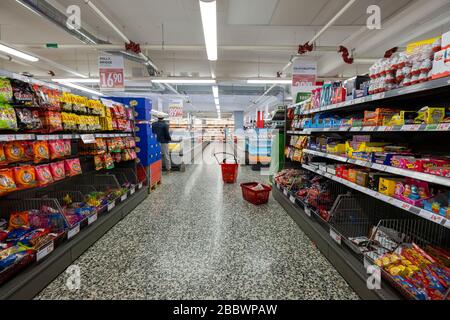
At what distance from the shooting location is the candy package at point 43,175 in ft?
7.00

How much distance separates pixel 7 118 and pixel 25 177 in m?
0.55

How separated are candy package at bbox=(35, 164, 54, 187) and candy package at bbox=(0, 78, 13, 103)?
0.67 m

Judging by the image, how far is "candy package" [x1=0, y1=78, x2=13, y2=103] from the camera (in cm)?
176

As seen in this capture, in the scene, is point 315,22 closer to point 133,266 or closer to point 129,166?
point 129,166

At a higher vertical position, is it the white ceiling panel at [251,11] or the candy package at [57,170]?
the white ceiling panel at [251,11]

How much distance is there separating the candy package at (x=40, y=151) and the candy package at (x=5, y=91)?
1.56 feet

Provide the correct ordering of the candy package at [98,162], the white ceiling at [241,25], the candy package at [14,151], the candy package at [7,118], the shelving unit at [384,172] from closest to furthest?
the shelving unit at [384,172] → the candy package at [7,118] → the candy package at [14,151] → the candy package at [98,162] → the white ceiling at [241,25]

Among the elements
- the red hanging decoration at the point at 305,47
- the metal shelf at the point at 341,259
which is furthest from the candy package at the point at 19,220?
the red hanging decoration at the point at 305,47

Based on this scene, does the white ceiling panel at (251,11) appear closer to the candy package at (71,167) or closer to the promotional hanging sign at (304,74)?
the promotional hanging sign at (304,74)

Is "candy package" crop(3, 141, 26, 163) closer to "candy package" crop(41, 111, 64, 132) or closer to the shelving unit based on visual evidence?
"candy package" crop(41, 111, 64, 132)

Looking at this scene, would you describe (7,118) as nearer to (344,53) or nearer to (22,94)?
(22,94)

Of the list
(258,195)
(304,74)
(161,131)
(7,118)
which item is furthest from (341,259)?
(161,131)

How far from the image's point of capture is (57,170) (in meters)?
2.38
